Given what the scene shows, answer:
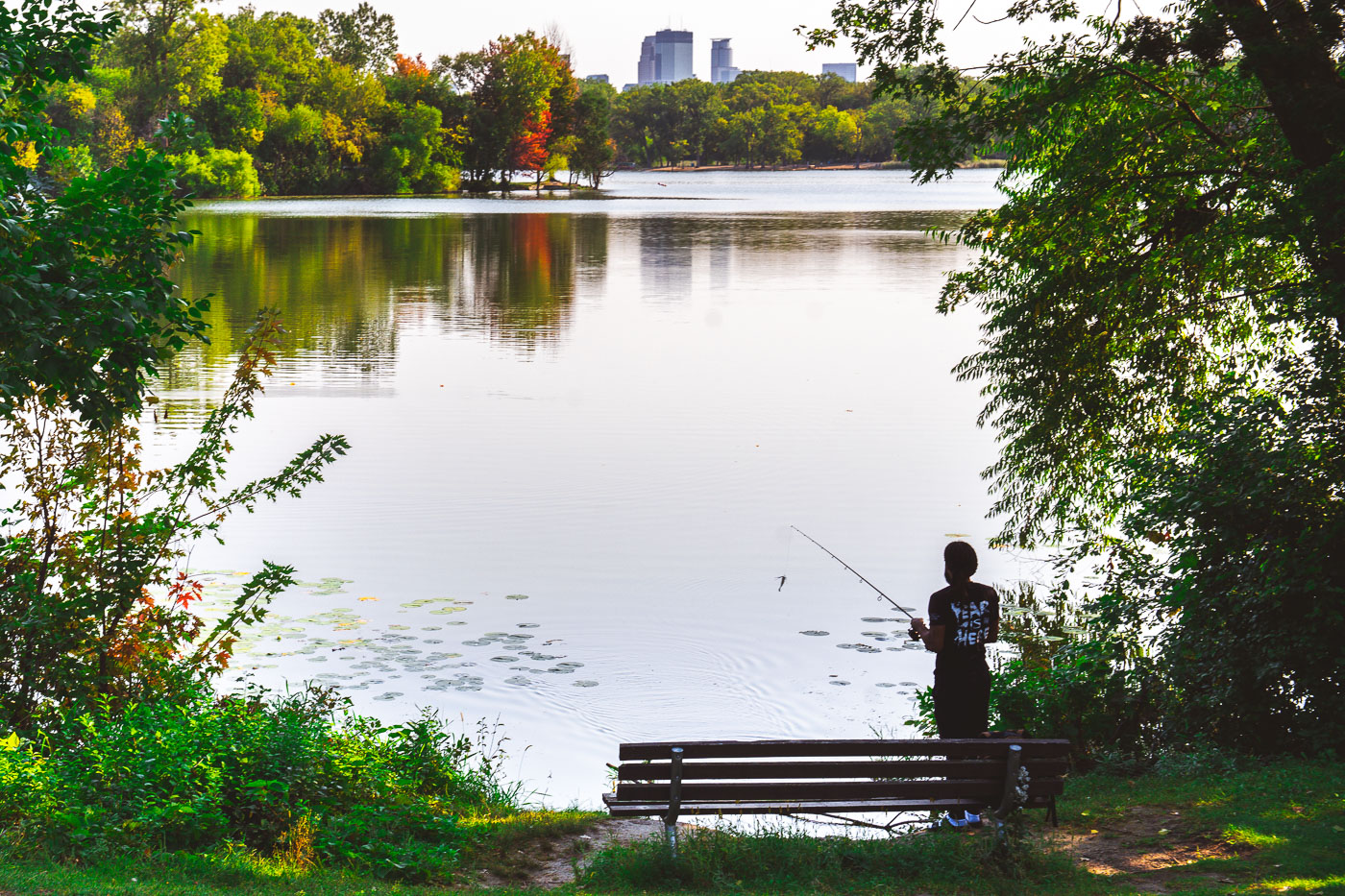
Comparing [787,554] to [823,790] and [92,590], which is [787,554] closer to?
[92,590]

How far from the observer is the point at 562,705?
32.0 feet

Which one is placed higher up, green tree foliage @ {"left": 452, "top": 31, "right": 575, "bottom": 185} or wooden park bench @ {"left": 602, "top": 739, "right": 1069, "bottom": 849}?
green tree foliage @ {"left": 452, "top": 31, "right": 575, "bottom": 185}

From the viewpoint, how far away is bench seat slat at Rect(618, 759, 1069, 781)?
6.16m

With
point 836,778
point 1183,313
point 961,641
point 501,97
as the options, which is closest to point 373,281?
point 1183,313

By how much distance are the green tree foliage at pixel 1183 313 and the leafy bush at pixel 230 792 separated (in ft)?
16.0

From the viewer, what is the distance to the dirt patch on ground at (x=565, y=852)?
6.43 metres

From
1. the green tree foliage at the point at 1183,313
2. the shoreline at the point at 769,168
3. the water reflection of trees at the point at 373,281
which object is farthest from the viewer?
the shoreline at the point at 769,168

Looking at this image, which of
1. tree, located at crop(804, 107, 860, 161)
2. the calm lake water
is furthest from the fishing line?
tree, located at crop(804, 107, 860, 161)

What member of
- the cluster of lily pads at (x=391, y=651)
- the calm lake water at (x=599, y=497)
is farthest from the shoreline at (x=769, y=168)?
the cluster of lily pads at (x=391, y=651)

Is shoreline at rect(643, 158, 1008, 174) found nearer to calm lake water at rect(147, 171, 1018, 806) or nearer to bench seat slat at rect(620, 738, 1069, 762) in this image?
calm lake water at rect(147, 171, 1018, 806)

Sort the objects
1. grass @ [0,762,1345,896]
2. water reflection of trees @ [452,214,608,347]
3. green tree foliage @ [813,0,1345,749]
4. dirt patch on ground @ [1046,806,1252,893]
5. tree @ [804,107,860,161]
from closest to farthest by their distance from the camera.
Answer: grass @ [0,762,1345,896] → dirt patch on ground @ [1046,806,1252,893] → green tree foliage @ [813,0,1345,749] → water reflection of trees @ [452,214,608,347] → tree @ [804,107,860,161]

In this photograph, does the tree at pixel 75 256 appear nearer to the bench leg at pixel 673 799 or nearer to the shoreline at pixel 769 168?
the bench leg at pixel 673 799

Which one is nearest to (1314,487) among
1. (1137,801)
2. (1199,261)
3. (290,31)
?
(1137,801)

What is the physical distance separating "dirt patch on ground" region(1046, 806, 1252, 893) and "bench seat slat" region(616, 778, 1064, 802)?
1.84 ft
